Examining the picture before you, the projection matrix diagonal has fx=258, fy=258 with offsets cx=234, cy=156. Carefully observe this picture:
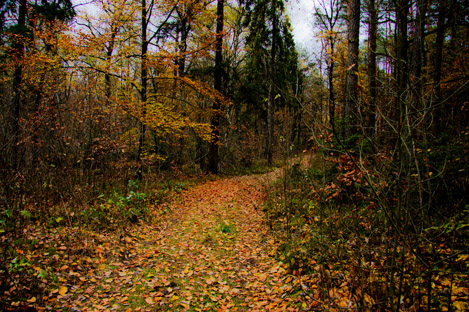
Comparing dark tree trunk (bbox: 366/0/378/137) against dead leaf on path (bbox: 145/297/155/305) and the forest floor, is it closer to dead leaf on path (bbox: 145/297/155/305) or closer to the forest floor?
the forest floor

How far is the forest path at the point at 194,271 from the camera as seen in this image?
360 centimetres

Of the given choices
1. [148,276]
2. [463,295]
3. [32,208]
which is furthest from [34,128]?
[463,295]

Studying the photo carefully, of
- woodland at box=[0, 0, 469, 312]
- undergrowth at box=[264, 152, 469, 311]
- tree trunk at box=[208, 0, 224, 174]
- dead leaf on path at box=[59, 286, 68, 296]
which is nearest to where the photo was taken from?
undergrowth at box=[264, 152, 469, 311]

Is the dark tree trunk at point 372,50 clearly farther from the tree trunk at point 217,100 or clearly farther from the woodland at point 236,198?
the tree trunk at point 217,100

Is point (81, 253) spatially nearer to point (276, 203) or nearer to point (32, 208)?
point (32, 208)

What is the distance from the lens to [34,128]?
648cm

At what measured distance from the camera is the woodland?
2.46 m

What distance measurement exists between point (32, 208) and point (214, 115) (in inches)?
343

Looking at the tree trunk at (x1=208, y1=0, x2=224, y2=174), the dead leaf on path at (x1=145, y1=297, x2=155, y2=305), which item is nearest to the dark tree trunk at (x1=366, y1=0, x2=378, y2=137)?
the dead leaf on path at (x1=145, y1=297, x2=155, y2=305)

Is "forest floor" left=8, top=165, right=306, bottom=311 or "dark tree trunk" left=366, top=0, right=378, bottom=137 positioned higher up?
"dark tree trunk" left=366, top=0, right=378, bottom=137

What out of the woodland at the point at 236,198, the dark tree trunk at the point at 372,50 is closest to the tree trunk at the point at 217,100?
the woodland at the point at 236,198

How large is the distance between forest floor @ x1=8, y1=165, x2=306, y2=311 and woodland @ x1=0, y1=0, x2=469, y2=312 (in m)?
0.03

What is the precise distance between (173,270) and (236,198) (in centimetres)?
508

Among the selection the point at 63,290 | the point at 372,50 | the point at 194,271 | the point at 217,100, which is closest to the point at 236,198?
the point at 194,271
